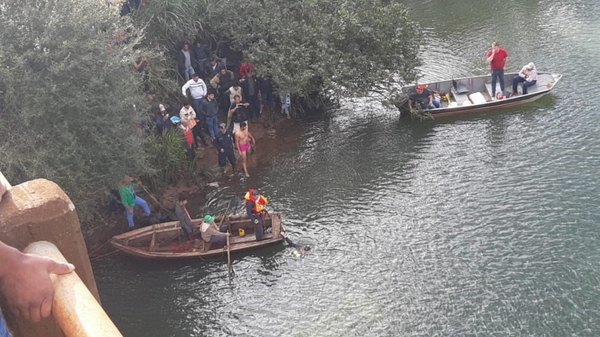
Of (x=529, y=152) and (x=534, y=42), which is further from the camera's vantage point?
(x=534, y=42)

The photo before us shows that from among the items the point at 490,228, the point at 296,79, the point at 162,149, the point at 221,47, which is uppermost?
the point at 221,47

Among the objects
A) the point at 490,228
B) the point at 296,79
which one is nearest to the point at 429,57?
the point at 296,79

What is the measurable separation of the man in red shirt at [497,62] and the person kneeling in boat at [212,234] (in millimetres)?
11330

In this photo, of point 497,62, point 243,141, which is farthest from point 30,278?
point 497,62

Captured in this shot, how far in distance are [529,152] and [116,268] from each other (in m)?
11.6

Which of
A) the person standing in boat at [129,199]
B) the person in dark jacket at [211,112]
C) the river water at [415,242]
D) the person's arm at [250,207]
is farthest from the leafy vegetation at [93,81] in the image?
the person's arm at [250,207]

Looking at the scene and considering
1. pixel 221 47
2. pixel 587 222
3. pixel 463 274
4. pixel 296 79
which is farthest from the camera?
pixel 221 47

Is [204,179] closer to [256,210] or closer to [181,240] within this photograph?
Result: [181,240]

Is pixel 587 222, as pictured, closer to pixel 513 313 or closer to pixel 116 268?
pixel 513 313

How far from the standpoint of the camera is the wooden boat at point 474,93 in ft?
65.4

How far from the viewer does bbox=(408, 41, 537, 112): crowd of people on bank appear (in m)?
19.9

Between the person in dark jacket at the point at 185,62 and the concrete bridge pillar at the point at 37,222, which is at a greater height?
the person in dark jacket at the point at 185,62

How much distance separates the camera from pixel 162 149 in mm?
16641

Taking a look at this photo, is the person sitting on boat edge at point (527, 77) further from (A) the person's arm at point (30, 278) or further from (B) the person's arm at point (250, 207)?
(A) the person's arm at point (30, 278)
